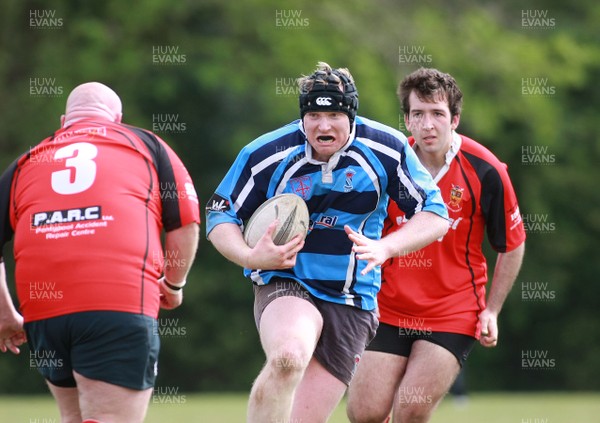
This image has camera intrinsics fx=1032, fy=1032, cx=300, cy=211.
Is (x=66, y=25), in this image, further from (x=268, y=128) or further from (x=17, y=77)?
(x=268, y=128)

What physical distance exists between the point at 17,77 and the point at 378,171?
1846cm

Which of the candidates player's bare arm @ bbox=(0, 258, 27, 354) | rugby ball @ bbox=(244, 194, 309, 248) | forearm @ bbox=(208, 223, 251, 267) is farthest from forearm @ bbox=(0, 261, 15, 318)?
rugby ball @ bbox=(244, 194, 309, 248)

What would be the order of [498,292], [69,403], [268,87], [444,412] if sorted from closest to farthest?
[69,403] → [498,292] → [444,412] → [268,87]

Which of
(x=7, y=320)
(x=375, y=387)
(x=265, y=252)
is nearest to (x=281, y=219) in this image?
(x=265, y=252)

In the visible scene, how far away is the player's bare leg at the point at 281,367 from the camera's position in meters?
5.13

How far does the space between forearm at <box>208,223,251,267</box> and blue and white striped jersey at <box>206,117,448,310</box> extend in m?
0.07

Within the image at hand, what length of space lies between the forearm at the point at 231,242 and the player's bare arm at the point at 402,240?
557 mm

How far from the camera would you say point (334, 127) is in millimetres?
5535

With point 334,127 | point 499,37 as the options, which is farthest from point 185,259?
point 499,37

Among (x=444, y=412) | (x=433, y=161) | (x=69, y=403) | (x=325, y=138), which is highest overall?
(x=325, y=138)

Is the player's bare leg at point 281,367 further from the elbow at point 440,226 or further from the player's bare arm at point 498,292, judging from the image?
the player's bare arm at point 498,292

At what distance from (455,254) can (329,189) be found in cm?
132

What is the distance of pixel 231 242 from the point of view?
547cm

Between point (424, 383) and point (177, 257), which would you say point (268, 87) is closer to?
point (424, 383)
